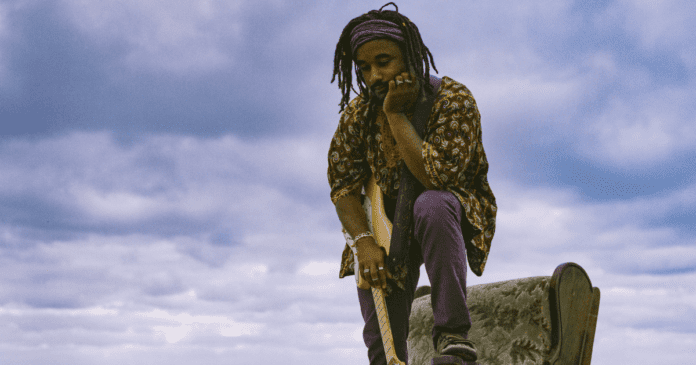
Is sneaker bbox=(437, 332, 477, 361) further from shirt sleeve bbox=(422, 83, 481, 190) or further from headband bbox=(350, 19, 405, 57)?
headband bbox=(350, 19, 405, 57)

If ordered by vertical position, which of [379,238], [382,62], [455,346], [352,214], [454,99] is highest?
[382,62]

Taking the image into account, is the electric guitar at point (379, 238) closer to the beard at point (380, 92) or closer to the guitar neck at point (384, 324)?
the guitar neck at point (384, 324)

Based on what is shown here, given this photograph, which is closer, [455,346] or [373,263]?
[455,346]

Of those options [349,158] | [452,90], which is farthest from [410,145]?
[349,158]

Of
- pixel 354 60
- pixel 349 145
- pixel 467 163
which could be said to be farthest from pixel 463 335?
pixel 354 60

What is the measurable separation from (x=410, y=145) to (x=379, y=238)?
23.3 inches

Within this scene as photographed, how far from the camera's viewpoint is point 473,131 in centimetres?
314

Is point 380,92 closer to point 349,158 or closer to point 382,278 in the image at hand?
point 349,158

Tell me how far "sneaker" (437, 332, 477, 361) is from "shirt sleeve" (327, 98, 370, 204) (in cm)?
109

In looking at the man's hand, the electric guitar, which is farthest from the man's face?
the man's hand

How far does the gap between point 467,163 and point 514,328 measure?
4.48 feet

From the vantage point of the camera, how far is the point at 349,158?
353 centimetres

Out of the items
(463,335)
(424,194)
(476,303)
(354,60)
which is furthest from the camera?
(476,303)

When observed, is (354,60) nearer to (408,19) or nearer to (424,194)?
(408,19)
